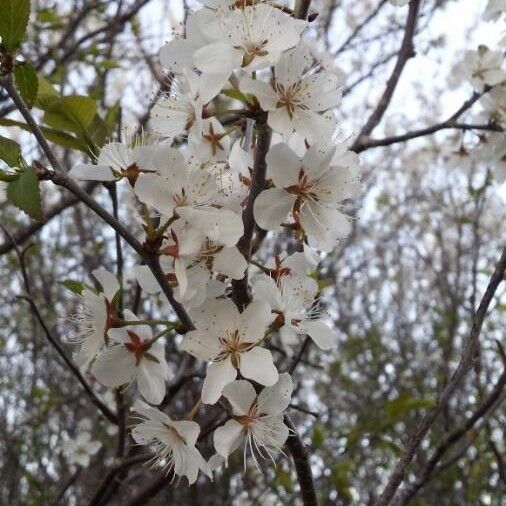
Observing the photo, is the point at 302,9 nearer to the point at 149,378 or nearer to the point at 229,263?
the point at 229,263

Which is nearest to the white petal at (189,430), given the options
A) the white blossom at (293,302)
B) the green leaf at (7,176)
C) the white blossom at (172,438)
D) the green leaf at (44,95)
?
the white blossom at (172,438)

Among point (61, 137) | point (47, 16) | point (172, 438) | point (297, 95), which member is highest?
point (47, 16)

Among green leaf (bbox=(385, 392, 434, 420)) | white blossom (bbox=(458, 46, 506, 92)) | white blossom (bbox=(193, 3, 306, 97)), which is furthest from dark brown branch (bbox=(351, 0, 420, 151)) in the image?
white blossom (bbox=(193, 3, 306, 97))

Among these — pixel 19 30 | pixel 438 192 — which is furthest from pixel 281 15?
pixel 438 192

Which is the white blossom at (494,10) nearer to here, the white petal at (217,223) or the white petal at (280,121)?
the white petal at (280,121)

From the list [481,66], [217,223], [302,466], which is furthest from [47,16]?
[302,466]

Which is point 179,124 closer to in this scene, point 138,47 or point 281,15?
point 281,15
